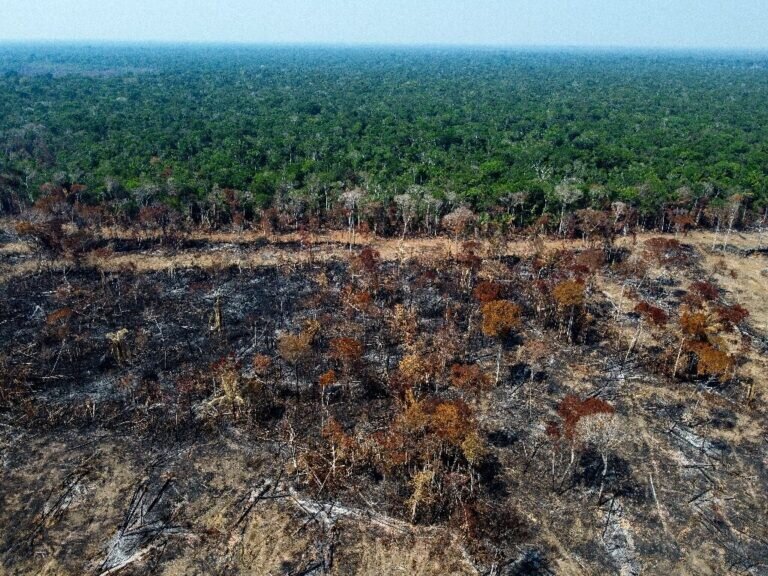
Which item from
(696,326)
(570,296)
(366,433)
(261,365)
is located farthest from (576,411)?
(261,365)

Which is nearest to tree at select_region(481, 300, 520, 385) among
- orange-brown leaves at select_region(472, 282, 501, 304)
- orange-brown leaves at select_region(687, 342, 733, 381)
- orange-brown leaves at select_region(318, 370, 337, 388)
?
orange-brown leaves at select_region(472, 282, 501, 304)

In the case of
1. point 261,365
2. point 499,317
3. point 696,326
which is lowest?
point 261,365

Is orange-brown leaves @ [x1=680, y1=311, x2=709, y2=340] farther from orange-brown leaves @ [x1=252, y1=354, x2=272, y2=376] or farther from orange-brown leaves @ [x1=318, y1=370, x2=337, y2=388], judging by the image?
orange-brown leaves @ [x1=252, y1=354, x2=272, y2=376]

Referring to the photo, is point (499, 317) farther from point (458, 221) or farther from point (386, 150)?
point (386, 150)

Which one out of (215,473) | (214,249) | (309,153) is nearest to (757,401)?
(215,473)

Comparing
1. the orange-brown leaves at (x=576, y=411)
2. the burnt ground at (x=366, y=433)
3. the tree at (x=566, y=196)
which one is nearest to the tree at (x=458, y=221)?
the tree at (x=566, y=196)

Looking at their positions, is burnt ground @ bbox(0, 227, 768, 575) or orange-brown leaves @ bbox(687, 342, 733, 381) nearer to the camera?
burnt ground @ bbox(0, 227, 768, 575)
